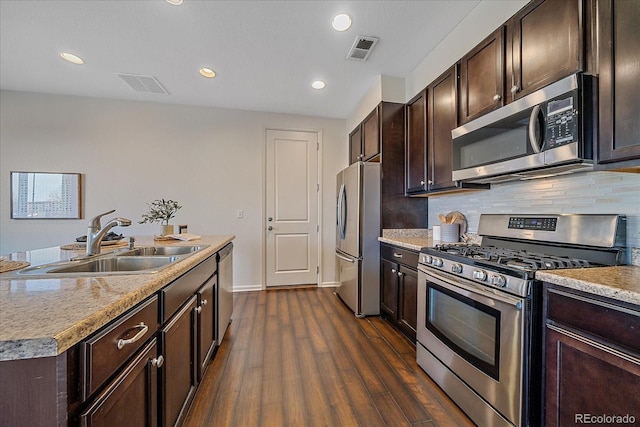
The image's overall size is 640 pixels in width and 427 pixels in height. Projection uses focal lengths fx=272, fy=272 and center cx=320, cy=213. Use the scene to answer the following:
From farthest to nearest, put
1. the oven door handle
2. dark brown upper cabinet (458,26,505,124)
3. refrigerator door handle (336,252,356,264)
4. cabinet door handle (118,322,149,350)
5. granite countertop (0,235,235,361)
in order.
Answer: refrigerator door handle (336,252,356,264)
dark brown upper cabinet (458,26,505,124)
the oven door handle
cabinet door handle (118,322,149,350)
granite countertop (0,235,235,361)

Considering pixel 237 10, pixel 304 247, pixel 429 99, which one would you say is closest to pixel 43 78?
pixel 237 10

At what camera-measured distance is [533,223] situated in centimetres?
172

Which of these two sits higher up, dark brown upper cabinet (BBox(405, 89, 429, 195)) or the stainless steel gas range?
dark brown upper cabinet (BBox(405, 89, 429, 195))

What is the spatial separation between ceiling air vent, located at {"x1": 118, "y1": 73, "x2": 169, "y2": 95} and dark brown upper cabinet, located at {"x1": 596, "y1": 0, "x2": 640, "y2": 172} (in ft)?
12.1

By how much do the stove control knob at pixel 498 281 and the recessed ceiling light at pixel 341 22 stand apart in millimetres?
2064

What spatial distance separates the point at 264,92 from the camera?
3404 mm

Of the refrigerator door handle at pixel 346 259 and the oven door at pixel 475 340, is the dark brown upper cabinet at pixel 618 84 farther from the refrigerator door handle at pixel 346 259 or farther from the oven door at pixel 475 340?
the refrigerator door handle at pixel 346 259

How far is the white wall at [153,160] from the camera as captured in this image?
346cm

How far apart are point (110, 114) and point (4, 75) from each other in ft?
3.15

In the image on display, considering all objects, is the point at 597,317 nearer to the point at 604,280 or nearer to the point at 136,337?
the point at 604,280

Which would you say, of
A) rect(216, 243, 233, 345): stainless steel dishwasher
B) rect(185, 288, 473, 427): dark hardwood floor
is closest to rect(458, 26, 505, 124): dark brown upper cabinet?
rect(185, 288, 473, 427): dark hardwood floor

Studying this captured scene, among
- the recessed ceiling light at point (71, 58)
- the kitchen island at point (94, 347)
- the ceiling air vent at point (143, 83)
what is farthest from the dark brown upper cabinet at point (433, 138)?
the recessed ceiling light at point (71, 58)

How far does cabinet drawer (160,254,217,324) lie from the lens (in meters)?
1.12

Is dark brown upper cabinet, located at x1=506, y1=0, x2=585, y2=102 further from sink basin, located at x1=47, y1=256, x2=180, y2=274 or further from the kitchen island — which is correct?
sink basin, located at x1=47, y1=256, x2=180, y2=274
